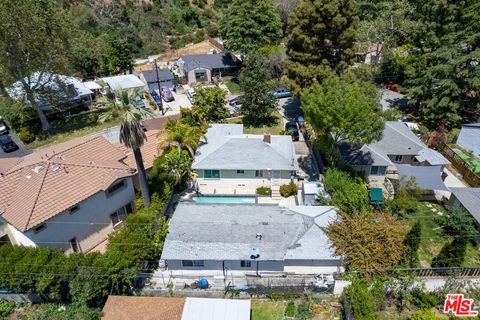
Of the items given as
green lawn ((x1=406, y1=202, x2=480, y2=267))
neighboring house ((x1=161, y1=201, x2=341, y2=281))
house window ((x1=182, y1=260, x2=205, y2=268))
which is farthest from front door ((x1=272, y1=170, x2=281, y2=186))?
green lawn ((x1=406, y1=202, x2=480, y2=267))

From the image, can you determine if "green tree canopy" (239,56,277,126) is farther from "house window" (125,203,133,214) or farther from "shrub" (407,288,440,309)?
"shrub" (407,288,440,309)

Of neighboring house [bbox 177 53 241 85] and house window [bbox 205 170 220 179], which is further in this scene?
neighboring house [bbox 177 53 241 85]

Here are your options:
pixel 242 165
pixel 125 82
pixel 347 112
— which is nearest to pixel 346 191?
pixel 347 112

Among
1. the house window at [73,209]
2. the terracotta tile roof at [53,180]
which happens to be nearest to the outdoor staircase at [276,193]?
the terracotta tile roof at [53,180]

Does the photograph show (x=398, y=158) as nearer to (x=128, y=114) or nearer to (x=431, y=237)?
(x=431, y=237)

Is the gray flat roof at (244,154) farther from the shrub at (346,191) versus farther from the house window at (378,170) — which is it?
the house window at (378,170)

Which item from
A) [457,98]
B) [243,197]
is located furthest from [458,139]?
[243,197]

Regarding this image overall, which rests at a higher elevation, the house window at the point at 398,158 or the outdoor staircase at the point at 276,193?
the house window at the point at 398,158
